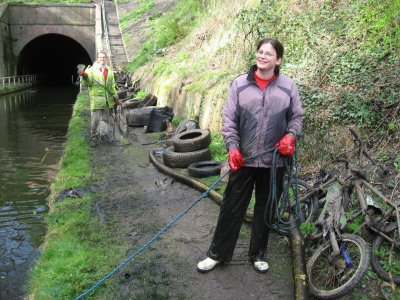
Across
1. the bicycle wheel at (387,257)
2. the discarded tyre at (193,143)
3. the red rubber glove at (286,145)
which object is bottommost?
the discarded tyre at (193,143)

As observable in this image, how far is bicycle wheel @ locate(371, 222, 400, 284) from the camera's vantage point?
4094 mm

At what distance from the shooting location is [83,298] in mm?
4406

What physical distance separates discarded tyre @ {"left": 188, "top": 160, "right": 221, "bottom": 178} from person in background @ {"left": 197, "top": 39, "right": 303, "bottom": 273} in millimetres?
3512

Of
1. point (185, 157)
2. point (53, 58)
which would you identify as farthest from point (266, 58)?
point (53, 58)

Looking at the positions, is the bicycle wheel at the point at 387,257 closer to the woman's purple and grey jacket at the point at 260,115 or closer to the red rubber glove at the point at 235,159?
the woman's purple and grey jacket at the point at 260,115

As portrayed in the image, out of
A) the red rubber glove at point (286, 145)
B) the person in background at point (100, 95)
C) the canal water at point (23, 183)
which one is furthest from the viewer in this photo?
A: the person in background at point (100, 95)

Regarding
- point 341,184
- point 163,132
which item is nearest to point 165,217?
point 341,184

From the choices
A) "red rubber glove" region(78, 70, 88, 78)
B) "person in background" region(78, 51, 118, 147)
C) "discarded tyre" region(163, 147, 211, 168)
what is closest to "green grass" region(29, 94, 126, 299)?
"discarded tyre" region(163, 147, 211, 168)

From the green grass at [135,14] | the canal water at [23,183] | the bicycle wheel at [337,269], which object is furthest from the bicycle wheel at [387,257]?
the green grass at [135,14]

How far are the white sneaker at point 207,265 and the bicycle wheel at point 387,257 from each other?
1.59 meters

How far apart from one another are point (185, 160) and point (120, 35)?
65.7ft

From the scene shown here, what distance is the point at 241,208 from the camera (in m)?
4.43

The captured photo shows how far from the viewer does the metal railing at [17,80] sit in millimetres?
28922

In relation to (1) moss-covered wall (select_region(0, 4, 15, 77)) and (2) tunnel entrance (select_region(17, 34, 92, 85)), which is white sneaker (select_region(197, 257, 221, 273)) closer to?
(1) moss-covered wall (select_region(0, 4, 15, 77))
